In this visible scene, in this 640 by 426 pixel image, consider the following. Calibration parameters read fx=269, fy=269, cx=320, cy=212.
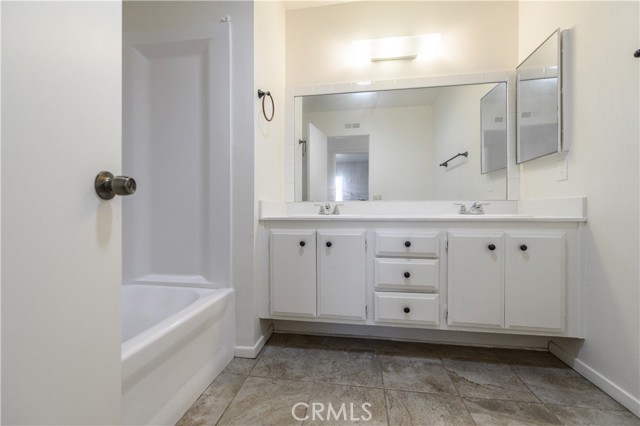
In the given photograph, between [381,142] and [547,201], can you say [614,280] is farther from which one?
[381,142]

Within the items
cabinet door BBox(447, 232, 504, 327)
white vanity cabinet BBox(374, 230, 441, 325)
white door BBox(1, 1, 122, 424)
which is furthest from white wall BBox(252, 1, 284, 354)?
cabinet door BBox(447, 232, 504, 327)

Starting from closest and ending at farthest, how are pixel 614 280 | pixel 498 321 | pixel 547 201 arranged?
pixel 614 280, pixel 498 321, pixel 547 201

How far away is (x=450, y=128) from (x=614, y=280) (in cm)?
125

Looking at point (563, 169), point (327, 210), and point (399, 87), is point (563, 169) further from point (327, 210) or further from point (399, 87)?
point (327, 210)

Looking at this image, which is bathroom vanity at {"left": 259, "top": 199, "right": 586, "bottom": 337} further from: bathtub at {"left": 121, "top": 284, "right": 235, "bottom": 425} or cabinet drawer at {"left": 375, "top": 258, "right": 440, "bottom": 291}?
bathtub at {"left": 121, "top": 284, "right": 235, "bottom": 425}

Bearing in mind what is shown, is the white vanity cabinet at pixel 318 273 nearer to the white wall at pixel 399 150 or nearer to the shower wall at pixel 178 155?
the shower wall at pixel 178 155

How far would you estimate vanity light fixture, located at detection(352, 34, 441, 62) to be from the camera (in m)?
1.94

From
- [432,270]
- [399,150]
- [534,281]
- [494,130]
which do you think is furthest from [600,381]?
[399,150]

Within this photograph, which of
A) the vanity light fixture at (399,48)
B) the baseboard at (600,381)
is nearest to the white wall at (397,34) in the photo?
the vanity light fixture at (399,48)

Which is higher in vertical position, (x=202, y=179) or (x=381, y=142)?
(x=381, y=142)

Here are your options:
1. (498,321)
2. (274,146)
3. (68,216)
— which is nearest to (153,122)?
(274,146)

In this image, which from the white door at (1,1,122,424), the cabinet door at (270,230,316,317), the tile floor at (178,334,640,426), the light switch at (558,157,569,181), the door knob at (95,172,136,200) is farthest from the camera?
the cabinet door at (270,230,316,317)

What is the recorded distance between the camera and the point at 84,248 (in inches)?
23.1

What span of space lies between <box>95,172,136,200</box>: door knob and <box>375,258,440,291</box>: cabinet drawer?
4.01 ft
